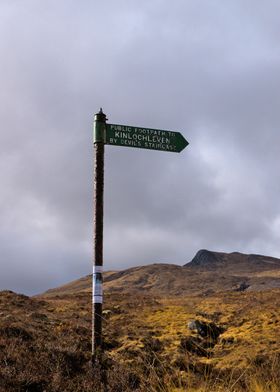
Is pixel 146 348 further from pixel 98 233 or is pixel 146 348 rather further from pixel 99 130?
pixel 99 130

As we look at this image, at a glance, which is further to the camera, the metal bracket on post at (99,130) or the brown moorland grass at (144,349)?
the metal bracket on post at (99,130)

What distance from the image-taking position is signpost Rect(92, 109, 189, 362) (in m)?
9.36

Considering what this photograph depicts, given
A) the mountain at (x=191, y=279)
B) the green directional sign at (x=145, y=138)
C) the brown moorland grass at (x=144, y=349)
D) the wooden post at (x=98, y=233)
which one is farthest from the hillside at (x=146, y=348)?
the mountain at (x=191, y=279)

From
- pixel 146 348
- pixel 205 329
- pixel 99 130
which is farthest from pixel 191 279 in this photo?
pixel 99 130

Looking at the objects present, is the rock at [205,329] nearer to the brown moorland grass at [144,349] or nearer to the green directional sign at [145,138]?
the brown moorland grass at [144,349]

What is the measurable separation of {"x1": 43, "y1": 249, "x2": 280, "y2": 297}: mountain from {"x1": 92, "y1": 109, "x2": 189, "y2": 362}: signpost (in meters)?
54.5

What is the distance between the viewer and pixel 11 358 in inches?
395

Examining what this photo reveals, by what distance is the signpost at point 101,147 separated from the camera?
368 inches

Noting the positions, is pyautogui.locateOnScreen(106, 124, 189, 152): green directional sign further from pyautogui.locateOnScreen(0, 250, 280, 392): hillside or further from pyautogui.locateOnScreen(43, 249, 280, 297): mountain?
pyautogui.locateOnScreen(43, 249, 280, 297): mountain

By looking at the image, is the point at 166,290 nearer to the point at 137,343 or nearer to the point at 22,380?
the point at 137,343

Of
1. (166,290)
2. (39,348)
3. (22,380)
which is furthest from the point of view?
(166,290)

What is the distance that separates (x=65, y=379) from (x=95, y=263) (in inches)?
88.6

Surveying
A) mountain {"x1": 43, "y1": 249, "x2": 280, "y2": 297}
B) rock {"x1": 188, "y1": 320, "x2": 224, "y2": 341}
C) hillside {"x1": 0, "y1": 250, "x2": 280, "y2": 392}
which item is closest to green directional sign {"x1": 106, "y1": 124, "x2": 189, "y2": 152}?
hillside {"x1": 0, "y1": 250, "x2": 280, "y2": 392}

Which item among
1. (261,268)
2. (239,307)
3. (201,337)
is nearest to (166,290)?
(261,268)
